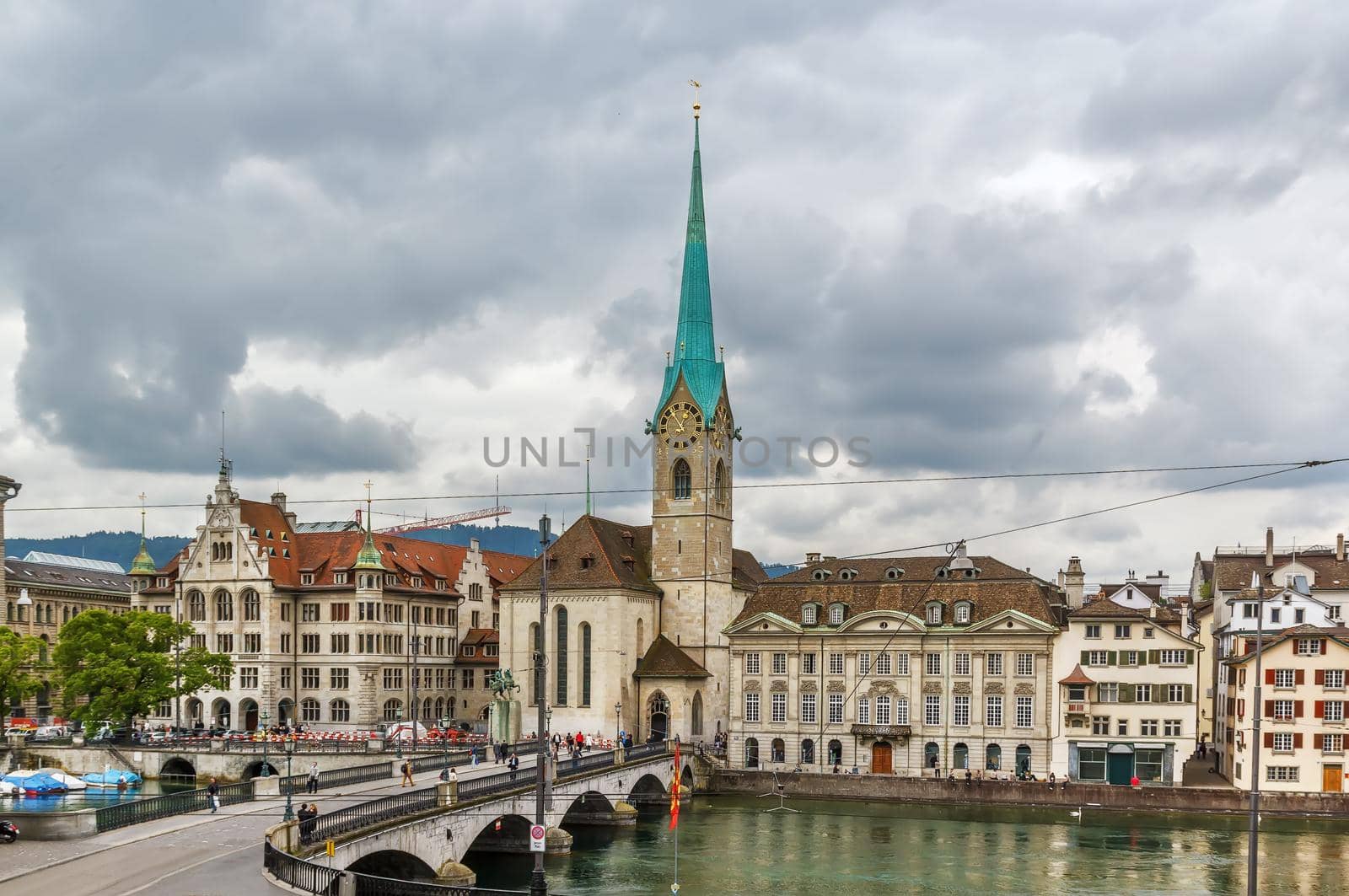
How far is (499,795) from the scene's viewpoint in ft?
188

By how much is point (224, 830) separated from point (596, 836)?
81.8ft

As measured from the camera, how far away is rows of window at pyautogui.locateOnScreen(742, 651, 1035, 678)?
86.1 meters

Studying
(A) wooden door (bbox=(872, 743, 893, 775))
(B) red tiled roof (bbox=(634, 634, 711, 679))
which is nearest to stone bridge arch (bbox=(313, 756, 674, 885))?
(B) red tiled roof (bbox=(634, 634, 711, 679))

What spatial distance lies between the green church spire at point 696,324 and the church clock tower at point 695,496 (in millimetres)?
81

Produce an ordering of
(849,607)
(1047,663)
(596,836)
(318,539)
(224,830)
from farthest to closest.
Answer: (318,539)
(849,607)
(1047,663)
(596,836)
(224,830)

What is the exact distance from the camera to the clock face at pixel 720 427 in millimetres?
101125

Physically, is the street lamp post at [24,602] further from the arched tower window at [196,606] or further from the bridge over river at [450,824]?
the bridge over river at [450,824]

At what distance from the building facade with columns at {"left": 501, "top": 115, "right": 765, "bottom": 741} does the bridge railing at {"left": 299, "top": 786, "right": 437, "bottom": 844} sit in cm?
4240

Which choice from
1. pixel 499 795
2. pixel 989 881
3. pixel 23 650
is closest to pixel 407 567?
pixel 23 650

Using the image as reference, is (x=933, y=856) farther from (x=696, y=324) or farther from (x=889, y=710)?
(x=696, y=324)

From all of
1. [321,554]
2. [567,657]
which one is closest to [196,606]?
[321,554]

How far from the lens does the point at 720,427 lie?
102312mm

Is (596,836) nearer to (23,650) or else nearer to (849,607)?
(849,607)

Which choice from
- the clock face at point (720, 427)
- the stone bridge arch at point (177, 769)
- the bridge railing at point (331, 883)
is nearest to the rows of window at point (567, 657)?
the clock face at point (720, 427)
